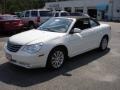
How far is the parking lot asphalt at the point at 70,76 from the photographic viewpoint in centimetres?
621

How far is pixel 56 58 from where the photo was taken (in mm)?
7469

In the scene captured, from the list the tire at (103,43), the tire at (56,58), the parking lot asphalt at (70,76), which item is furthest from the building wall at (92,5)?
the tire at (56,58)

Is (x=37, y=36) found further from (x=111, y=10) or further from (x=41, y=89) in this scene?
(x=111, y=10)

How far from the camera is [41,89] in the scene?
5992 millimetres

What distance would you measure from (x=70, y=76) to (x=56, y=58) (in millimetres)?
780

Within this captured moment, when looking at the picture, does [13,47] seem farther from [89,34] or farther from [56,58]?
[89,34]

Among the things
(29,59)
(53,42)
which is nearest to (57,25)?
(53,42)

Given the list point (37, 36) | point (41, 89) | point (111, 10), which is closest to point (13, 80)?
point (41, 89)

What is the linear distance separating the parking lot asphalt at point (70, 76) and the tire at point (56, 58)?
0.55 ft

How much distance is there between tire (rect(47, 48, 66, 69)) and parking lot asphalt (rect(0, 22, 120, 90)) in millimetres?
167

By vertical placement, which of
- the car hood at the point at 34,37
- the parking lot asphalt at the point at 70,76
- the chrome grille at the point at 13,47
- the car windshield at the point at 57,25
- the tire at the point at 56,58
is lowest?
the parking lot asphalt at the point at 70,76

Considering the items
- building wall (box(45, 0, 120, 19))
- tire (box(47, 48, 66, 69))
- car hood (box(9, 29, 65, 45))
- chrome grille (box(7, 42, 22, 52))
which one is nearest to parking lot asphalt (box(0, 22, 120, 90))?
tire (box(47, 48, 66, 69))

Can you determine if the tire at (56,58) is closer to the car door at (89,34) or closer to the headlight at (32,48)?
the headlight at (32,48)

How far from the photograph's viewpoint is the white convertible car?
695 centimetres
